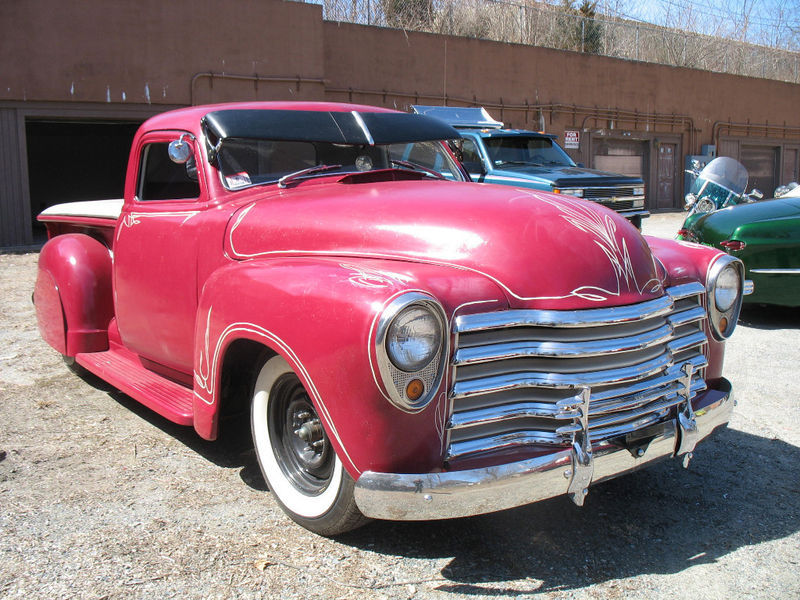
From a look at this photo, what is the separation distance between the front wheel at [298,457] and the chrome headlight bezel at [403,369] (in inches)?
16.1

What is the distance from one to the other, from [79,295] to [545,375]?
301cm

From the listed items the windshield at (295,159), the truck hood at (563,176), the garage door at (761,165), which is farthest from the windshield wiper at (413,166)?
the garage door at (761,165)

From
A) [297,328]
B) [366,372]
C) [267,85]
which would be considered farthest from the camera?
[267,85]

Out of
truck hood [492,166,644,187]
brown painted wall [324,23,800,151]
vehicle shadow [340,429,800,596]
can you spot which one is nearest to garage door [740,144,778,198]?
brown painted wall [324,23,800,151]

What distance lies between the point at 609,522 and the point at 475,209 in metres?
1.32

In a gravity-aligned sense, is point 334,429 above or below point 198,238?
below

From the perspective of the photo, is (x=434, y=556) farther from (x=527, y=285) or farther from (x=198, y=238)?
(x=198, y=238)

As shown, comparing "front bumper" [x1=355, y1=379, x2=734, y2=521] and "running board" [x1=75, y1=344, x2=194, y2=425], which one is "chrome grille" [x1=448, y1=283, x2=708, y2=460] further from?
"running board" [x1=75, y1=344, x2=194, y2=425]

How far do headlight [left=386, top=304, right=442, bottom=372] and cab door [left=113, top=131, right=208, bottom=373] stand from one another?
1437mm

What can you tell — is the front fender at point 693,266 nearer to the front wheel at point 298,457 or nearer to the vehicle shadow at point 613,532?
the vehicle shadow at point 613,532

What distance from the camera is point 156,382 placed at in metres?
3.75

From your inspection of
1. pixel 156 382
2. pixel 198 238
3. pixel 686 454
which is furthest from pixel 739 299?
pixel 156 382

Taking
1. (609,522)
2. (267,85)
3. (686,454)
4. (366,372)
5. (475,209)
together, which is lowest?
(609,522)

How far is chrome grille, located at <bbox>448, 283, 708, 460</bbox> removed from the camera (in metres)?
2.36
